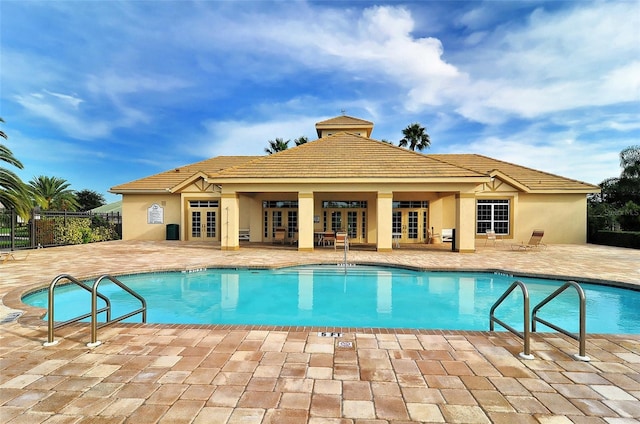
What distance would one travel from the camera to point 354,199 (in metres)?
19.7

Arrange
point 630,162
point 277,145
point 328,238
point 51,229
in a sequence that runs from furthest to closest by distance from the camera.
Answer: point 277,145, point 630,162, point 51,229, point 328,238

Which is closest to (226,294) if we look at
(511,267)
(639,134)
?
(511,267)

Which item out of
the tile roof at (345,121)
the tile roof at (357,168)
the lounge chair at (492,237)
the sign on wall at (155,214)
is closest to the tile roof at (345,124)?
the tile roof at (345,121)

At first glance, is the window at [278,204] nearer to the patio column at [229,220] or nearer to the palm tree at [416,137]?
the patio column at [229,220]

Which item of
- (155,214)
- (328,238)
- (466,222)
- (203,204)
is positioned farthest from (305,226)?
(155,214)

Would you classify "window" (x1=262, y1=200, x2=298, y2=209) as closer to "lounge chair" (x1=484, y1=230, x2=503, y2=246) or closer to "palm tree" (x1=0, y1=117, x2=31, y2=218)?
"palm tree" (x1=0, y1=117, x2=31, y2=218)

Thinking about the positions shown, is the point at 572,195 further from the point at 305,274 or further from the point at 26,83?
the point at 26,83

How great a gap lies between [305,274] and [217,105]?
64.6 feet

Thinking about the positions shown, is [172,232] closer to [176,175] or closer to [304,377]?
[176,175]

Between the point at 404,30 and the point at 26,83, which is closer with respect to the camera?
the point at 404,30

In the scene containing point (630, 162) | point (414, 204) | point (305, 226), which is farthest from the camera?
point (630, 162)

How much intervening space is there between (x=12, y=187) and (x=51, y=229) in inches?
214

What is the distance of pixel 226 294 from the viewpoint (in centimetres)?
901

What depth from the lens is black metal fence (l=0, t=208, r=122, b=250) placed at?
15523 millimetres
